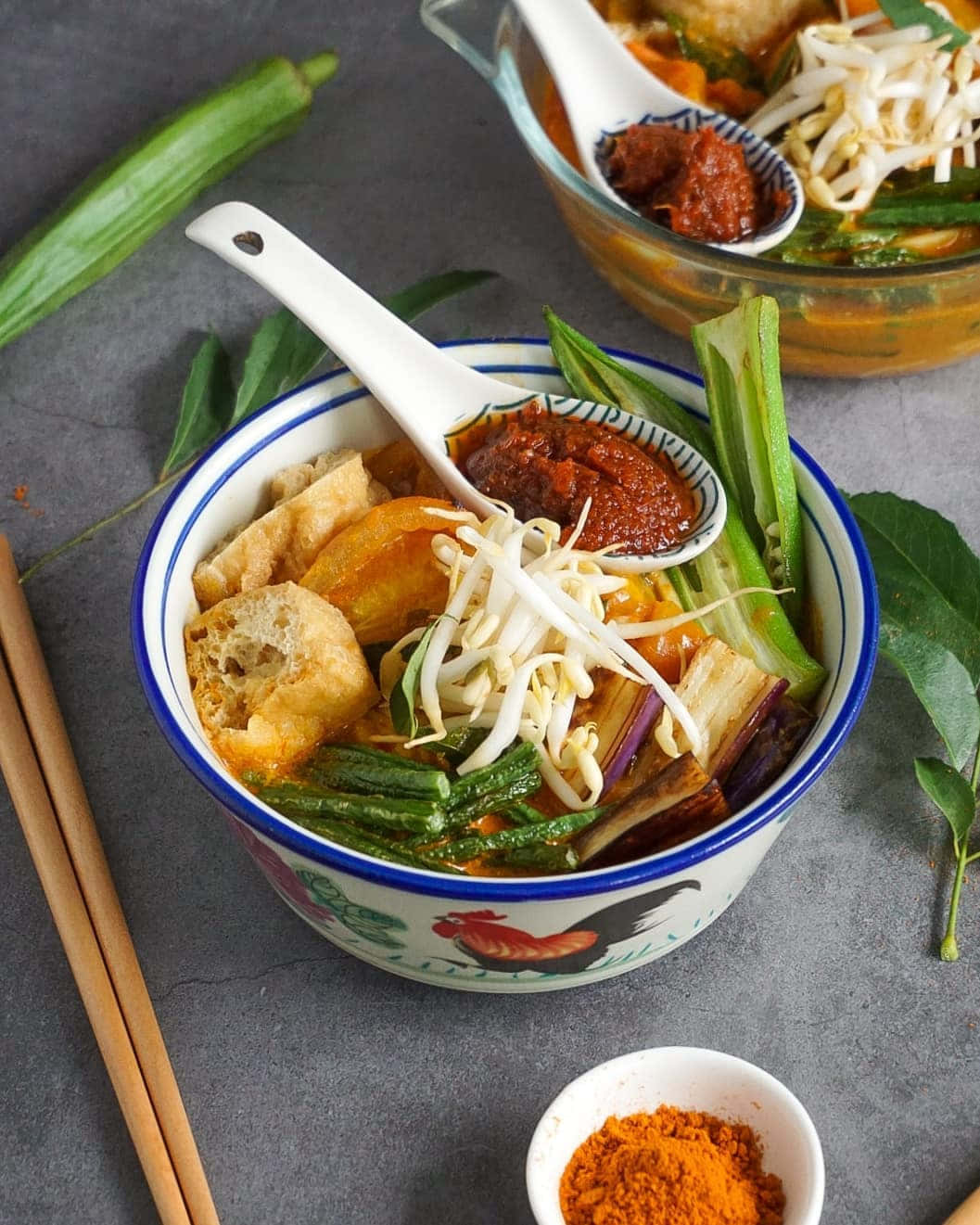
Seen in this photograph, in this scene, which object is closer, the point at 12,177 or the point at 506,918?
the point at 506,918

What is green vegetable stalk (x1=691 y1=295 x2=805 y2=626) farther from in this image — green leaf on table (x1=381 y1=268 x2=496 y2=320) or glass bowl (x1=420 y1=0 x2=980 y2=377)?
green leaf on table (x1=381 y1=268 x2=496 y2=320)

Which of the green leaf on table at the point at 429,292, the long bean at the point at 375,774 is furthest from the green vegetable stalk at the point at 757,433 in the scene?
the green leaf on table at the point at 429,292

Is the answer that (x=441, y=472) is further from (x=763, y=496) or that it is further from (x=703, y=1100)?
(x=703, y=1100)

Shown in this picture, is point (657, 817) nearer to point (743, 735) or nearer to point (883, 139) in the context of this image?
point (743, 735)

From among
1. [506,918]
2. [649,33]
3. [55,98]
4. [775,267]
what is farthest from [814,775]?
[55,98]

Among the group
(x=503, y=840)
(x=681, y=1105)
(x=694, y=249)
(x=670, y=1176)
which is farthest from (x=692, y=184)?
(x=670, y=1176)
